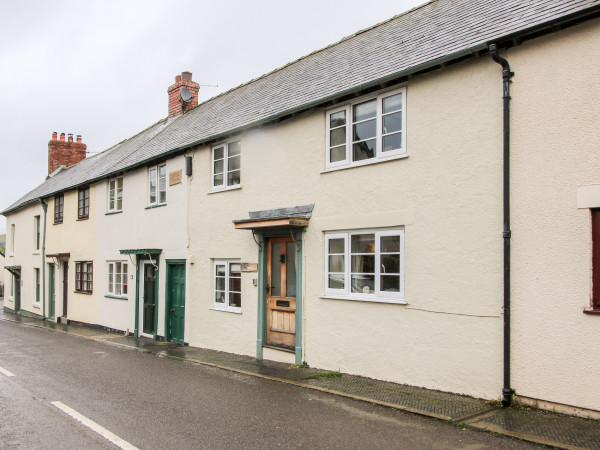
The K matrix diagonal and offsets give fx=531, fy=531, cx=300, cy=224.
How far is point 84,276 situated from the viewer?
20.8 metres

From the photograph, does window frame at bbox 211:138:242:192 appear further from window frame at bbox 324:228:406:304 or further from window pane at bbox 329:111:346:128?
window frame at bbox 324:228:406:304

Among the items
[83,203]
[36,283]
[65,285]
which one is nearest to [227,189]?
[83,203]

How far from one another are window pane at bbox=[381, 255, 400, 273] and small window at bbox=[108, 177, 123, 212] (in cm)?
1175

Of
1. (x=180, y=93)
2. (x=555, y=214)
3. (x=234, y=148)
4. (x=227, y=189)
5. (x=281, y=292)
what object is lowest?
(x=281, y=292)

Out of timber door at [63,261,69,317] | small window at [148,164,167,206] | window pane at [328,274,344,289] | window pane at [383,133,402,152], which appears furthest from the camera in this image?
timber door at [63,261,69,317]

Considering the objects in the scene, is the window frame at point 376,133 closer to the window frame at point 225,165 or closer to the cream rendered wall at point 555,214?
the cream rendered wall at point 555,214

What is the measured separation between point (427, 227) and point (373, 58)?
4024 millimetres

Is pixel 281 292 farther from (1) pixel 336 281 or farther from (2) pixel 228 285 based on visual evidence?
(2) pixel 228 285

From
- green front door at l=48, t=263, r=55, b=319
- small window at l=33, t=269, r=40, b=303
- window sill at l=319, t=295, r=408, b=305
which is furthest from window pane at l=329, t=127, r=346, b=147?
small window at l=33, t=269, r=40, b=303

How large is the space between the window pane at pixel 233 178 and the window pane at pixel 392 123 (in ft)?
14.9

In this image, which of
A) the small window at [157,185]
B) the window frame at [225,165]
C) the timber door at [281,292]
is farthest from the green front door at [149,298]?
the timber door at [281,292]

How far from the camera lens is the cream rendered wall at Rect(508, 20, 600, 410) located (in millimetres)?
6777

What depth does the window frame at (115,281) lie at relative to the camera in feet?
58.2

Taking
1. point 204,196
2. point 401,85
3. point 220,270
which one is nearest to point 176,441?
point 401,85
